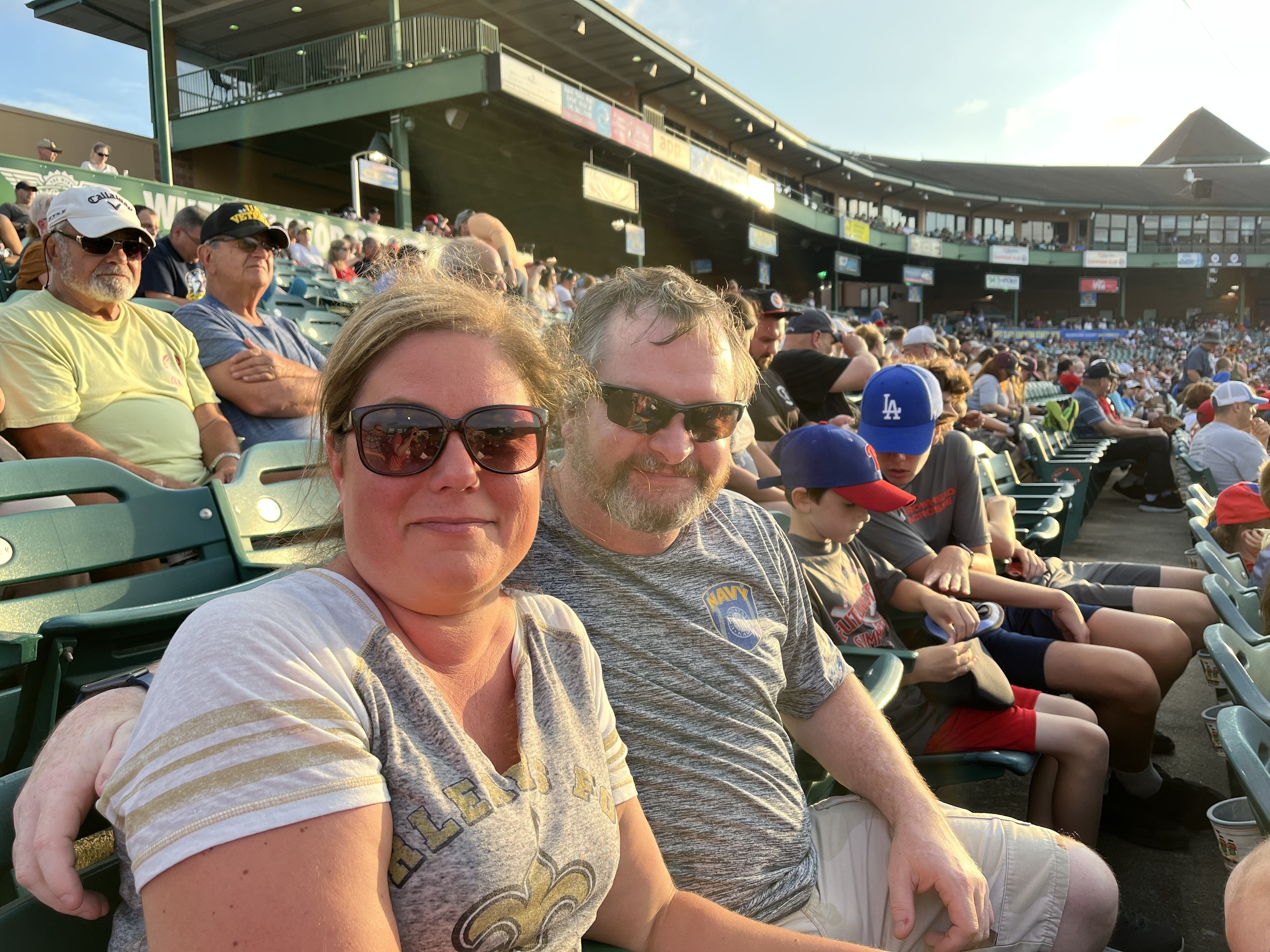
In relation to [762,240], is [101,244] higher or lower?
lower

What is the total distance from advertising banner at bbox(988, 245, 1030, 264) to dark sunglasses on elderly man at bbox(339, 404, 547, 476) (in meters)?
44.6

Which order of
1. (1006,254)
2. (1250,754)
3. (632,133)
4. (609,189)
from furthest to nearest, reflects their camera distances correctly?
1. (1006,254)
2. (632,133)
3. (609,189)
4. (1250,754)

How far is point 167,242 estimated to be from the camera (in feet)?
16.0

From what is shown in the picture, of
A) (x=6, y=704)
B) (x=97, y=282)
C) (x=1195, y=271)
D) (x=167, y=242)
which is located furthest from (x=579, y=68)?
(x=1195, y=271)

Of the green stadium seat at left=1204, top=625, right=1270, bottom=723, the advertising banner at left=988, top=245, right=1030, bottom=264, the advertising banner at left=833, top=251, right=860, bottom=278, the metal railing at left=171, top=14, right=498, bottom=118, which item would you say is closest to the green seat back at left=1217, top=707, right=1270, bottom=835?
the green stadium seat at left=1204, top=625, right=1270, bottom=723

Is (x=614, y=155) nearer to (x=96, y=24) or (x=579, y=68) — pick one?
(x=579, y=68)

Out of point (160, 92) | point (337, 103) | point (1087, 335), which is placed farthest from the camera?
point (1087, 335)

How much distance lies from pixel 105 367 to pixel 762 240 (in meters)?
26.4

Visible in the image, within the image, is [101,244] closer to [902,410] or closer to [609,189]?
[902,410]

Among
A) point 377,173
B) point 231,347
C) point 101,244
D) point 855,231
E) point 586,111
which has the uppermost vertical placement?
point 586,111

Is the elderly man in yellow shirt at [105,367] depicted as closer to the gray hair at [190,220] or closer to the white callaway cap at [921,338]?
the gray hair at [190,220]

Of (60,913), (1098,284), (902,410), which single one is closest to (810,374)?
(902,410)

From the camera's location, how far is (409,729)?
869 millimetres

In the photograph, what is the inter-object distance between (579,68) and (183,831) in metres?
26.6
